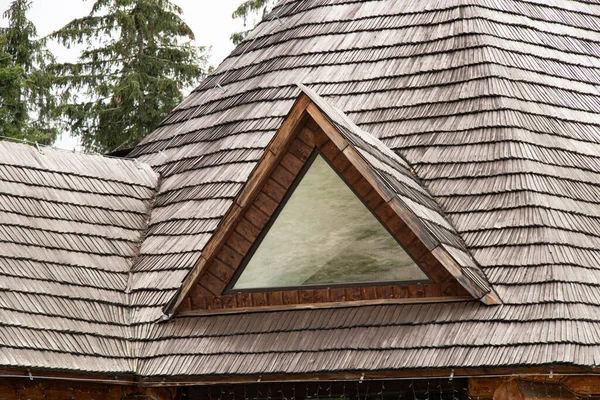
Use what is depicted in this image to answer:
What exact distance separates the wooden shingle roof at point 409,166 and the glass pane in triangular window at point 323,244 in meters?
0.27

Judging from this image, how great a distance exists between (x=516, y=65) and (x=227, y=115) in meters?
2.73

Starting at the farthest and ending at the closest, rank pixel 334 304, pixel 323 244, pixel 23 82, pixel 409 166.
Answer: pixel 23 82
pixel 409 166
pixel 323 244
pixel 334 304

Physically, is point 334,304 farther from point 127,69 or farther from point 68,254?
point 127,69

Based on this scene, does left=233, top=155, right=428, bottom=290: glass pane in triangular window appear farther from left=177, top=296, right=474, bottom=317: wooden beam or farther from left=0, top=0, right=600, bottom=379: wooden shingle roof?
left=0, top=0, right=600, bottom=379: wooden shingle roof

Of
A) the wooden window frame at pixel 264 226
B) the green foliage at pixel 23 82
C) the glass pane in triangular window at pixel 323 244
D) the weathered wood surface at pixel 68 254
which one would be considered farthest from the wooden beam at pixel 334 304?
the green foliage at pixel 23 82

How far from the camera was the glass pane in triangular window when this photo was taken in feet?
26.4

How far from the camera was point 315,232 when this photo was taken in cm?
831

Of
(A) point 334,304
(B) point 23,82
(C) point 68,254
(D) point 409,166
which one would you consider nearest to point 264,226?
(A) point 334,304

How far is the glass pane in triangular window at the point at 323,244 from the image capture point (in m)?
8.04

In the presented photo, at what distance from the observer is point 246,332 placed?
26.9 ft

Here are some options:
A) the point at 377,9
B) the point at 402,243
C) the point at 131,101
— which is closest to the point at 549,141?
the point at 402,243

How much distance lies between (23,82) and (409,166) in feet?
42.7

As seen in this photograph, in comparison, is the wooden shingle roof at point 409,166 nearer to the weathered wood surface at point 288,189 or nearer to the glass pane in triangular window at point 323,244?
the weathered wood surface at point 288,189

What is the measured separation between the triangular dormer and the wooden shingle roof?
0.47 ft
